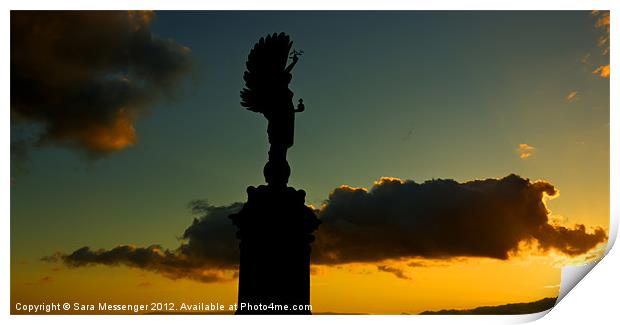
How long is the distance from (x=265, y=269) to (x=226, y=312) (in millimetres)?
1087

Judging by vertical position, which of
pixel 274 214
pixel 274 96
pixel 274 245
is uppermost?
pixel 274 96

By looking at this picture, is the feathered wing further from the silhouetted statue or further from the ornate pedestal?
the ornate pedestal

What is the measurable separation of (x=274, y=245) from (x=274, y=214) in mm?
383

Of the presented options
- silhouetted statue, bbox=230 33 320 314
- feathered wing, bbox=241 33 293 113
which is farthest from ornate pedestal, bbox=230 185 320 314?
feathered wing, bbox=241 33 293 113

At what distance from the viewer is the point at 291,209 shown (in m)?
11.0

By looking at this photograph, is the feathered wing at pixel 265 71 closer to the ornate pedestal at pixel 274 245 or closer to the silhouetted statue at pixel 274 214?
the silhouetted statue at pixel 274 214

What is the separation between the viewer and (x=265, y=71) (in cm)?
1087

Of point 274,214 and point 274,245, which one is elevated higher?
point 274,214

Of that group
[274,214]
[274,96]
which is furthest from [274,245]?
[274,96]

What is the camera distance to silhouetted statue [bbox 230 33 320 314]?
10859mm

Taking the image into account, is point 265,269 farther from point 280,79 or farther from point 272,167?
point 280,79

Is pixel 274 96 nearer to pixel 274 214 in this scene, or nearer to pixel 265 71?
pixel 265 71

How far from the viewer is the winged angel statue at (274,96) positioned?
1081cm
